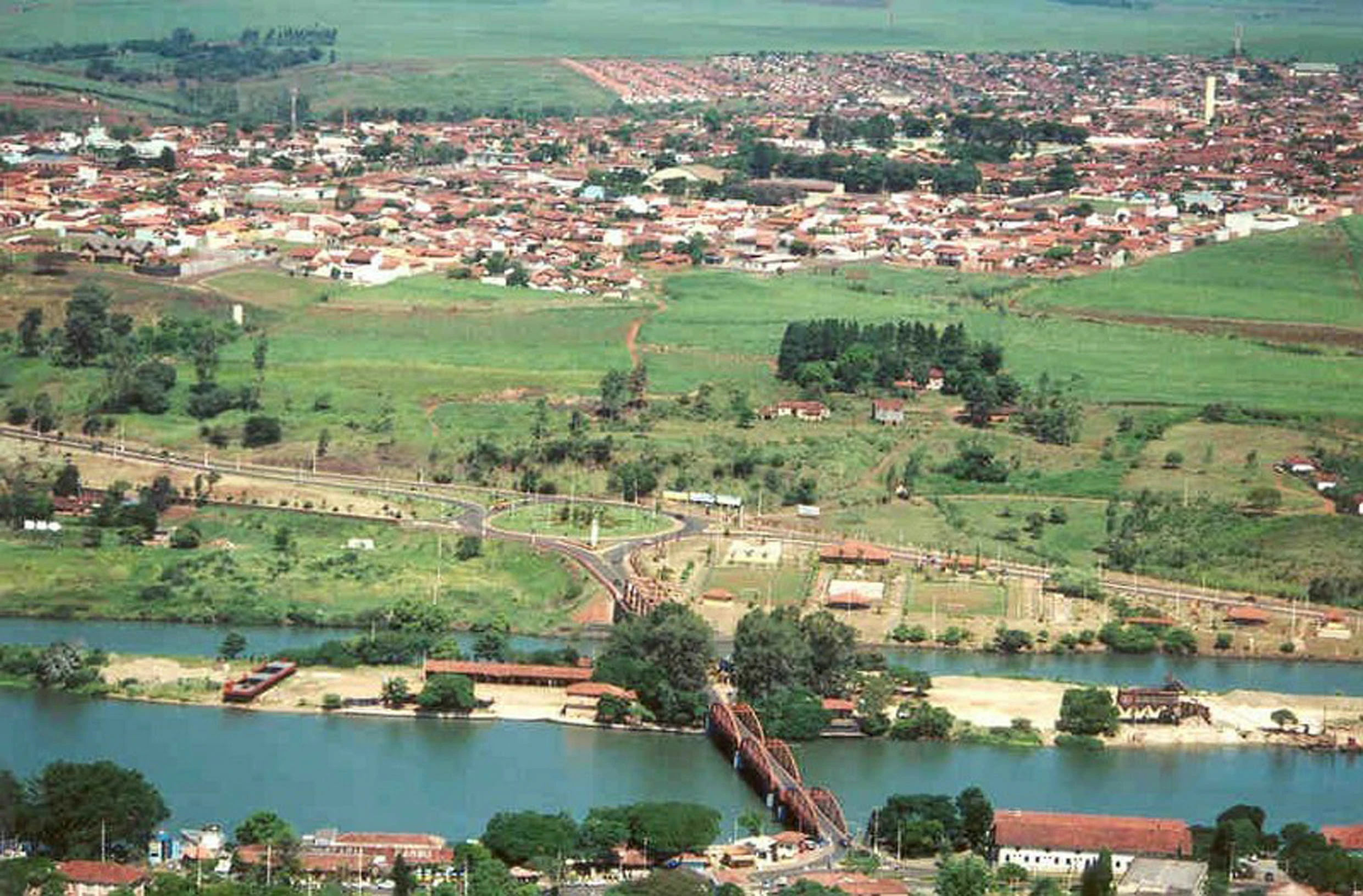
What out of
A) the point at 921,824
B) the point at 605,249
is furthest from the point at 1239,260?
the point at 921,824

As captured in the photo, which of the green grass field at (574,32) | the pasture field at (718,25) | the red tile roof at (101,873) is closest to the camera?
the red tile roof at (101,873)

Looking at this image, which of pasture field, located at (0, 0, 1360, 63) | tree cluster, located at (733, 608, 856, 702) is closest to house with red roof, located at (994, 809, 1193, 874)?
tree cluster, located at (733, 608, 856, 702)

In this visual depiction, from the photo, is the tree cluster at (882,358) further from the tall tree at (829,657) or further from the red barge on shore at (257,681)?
the red barge on shore at (257,681)

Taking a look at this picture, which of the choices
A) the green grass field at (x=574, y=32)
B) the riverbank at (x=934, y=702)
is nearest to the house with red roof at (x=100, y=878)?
the riverbank at (x=934, y=702)

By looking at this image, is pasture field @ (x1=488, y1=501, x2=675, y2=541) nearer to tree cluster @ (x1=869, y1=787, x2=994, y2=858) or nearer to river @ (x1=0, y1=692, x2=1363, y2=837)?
river @ (x1=0, y1=692, x2=1363, y2=837)

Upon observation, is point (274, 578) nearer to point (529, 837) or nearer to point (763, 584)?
point (763, 584)

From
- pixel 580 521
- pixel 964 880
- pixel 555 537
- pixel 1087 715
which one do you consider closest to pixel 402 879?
pixel 964 880
